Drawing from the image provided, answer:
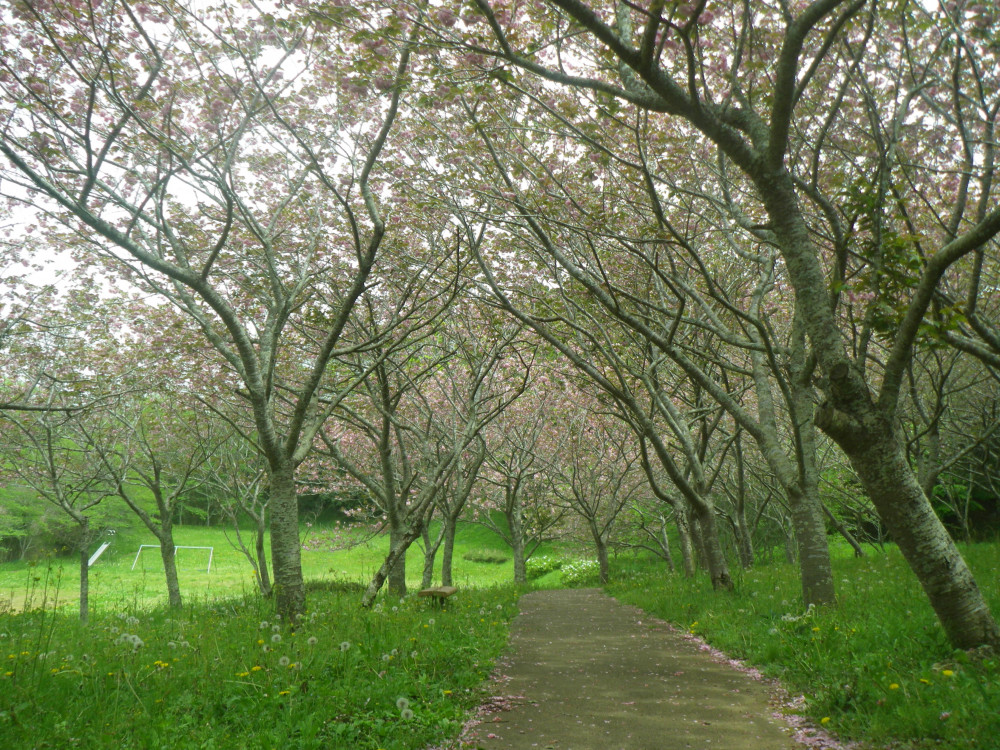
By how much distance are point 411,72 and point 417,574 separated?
2874 centimetres

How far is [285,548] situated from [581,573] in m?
21.3

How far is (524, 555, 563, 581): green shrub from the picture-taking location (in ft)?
103

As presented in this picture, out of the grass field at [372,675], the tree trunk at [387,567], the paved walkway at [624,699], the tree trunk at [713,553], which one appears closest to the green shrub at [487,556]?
the tree trunk at [387,567]

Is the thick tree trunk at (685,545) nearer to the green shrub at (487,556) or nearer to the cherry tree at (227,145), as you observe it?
the cherry tree at (227,145)

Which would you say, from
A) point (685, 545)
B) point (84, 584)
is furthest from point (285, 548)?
point (685, 545)

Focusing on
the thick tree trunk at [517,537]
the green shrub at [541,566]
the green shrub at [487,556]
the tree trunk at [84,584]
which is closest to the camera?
the tree trunk at [84,584]

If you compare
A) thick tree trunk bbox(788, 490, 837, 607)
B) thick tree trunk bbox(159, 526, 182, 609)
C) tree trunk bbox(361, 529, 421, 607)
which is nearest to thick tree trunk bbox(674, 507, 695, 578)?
thick tree trunk bbox(788, 490, 837, 607)

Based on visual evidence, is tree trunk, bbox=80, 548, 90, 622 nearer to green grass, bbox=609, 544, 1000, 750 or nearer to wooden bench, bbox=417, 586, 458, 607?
wooden bench, bbox=417, 586, 458, 607

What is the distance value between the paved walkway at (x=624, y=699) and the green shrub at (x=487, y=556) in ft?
89.0

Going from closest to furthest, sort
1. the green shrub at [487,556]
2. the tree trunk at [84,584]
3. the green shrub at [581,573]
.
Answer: the tree trunk at [84,584] < the green shrub at [581,573] < the green shrub at [487,556]

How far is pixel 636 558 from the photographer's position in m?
30.8

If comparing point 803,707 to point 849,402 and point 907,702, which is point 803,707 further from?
point 849,402

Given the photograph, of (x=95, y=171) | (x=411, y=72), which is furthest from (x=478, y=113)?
(x=95, y=171)

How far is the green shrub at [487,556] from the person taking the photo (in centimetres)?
3525
